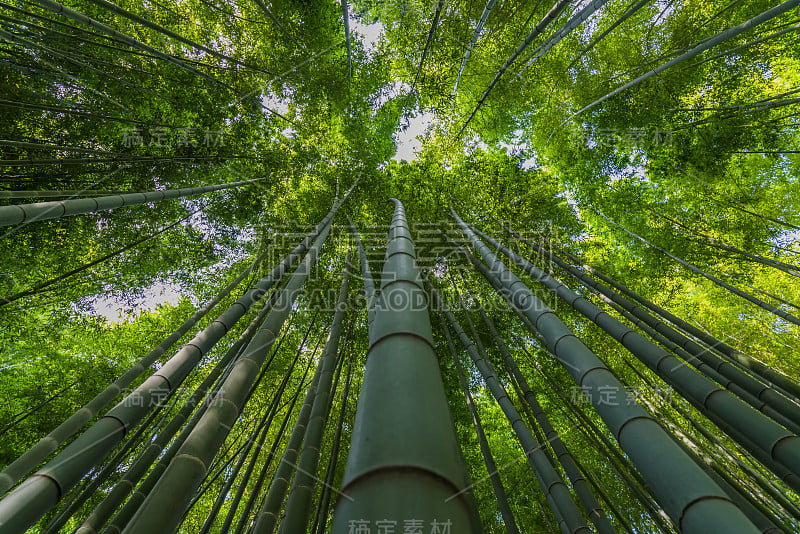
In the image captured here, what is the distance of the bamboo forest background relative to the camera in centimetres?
469

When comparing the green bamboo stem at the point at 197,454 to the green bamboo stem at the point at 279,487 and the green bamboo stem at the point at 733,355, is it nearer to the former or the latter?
the green bamboo stem at the point at 279,487

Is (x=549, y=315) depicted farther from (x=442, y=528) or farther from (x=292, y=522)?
(x=292, y=522)

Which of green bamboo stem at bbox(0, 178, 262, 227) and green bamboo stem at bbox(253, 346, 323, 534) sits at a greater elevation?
green bamboo stem at bbox(0, 178, 262, 227)

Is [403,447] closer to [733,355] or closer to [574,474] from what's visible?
[574,474]

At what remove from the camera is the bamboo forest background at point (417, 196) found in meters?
4.69

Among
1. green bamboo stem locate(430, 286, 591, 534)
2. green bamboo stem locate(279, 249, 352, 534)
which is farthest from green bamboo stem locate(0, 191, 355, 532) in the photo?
green bamboo stem locate(430, 286, 591, 534)

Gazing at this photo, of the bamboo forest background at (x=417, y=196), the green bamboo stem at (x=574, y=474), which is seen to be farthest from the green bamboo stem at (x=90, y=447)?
the green bamboo stem at (x=574, y=474)

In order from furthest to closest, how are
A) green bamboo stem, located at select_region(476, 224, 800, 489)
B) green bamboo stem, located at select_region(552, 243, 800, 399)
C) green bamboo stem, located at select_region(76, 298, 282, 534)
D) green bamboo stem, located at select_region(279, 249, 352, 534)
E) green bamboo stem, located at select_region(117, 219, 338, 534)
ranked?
1. green bamboo stem, located at select_region(552, 243, 800, 399)
2. green bamboo stem, located at select_region(76, 298, 282, 534)
3. green bamboo stem, located at select_region(279, 249, 352, 534)
4. green bamboo stem, located at select_region(476, 224, 800, 489)
5. green bamboo stem, located at select_region(117, 219, 338, 534)

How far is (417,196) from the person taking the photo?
6180mm

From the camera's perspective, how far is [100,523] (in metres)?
2.31

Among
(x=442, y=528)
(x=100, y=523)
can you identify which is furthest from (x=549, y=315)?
(x=100, y=523)

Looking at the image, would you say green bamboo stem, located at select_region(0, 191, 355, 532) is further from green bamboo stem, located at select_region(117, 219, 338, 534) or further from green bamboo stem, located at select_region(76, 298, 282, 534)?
green bamboo stem, located at select_region(76, 298, 282, 534)

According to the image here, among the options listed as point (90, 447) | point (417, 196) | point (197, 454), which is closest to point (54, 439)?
point (90, 447)

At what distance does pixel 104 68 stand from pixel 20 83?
916 millimetres
